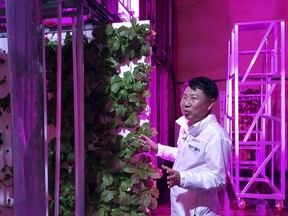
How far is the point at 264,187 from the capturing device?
205 inches

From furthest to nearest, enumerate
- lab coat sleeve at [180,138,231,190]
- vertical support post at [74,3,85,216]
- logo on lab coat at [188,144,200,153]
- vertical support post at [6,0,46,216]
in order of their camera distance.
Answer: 1. vertical support post at [74,3,85,216]
2. logo on lab coat at [188,144,200,153]
3. lab coat sleeve at [180,138,231,190]
4. vertical support post at [6,0,46,216]

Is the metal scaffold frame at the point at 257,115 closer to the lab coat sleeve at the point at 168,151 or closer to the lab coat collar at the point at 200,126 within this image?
the lab coat sleeve at the point at 168,151

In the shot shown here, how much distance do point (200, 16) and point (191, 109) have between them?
5.85 m

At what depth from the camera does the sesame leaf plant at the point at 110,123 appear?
7.83 feet

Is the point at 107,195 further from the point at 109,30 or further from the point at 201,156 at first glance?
the point at 109,30

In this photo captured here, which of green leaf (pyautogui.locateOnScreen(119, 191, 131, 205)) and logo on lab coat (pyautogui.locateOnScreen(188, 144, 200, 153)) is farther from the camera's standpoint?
green leaf (pyautogui.locateOnScreen(119, 191, 131, 205))

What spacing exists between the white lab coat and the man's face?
1.5 inches

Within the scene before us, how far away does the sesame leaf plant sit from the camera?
239 cm

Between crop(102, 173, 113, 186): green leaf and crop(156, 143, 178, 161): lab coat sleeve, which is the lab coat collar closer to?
crop(156, 143, 178, 161): lab coat sleeve

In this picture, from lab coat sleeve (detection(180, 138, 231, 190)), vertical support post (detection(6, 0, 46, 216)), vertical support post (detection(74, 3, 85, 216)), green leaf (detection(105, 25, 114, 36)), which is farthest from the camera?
green leaf (detection(105, 25, 114, 36))

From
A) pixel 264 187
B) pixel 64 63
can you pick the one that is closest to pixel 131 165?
pixel 64 63

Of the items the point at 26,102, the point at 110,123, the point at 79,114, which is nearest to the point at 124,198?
the point at 110,123

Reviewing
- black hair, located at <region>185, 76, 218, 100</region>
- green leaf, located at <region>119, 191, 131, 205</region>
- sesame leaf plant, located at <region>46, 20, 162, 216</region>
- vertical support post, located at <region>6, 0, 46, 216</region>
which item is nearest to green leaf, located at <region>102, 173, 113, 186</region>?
sesame leaf plant, located at <region>46, 20, 162, 216</region>

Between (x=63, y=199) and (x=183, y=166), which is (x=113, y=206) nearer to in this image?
(x=63, y=199)
